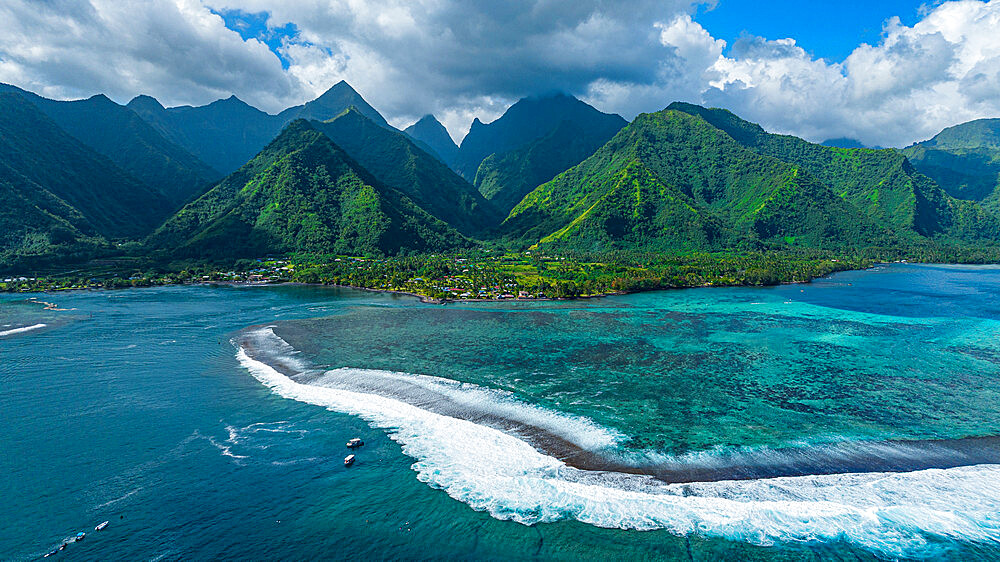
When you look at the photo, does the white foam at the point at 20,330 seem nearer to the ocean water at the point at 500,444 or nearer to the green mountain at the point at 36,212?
the ocean water at the point at 500,444

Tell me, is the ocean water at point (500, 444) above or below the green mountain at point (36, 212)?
below

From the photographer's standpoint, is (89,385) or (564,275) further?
(564,275)

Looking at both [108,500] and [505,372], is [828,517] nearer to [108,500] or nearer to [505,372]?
[505,372]

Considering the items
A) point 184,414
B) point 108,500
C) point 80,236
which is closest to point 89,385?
point 184,414

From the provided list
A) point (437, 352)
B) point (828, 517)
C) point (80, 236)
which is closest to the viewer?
point (828, 517)

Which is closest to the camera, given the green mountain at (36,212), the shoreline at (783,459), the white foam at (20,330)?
the shoreline at (783,459)

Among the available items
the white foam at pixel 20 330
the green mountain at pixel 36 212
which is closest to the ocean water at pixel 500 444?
the white foam at pixel 20 330

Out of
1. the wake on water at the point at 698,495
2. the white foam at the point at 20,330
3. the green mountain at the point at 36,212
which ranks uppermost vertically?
the green mountain at the point at 36,212

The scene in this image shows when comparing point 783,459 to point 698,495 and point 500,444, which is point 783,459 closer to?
point 698,495
